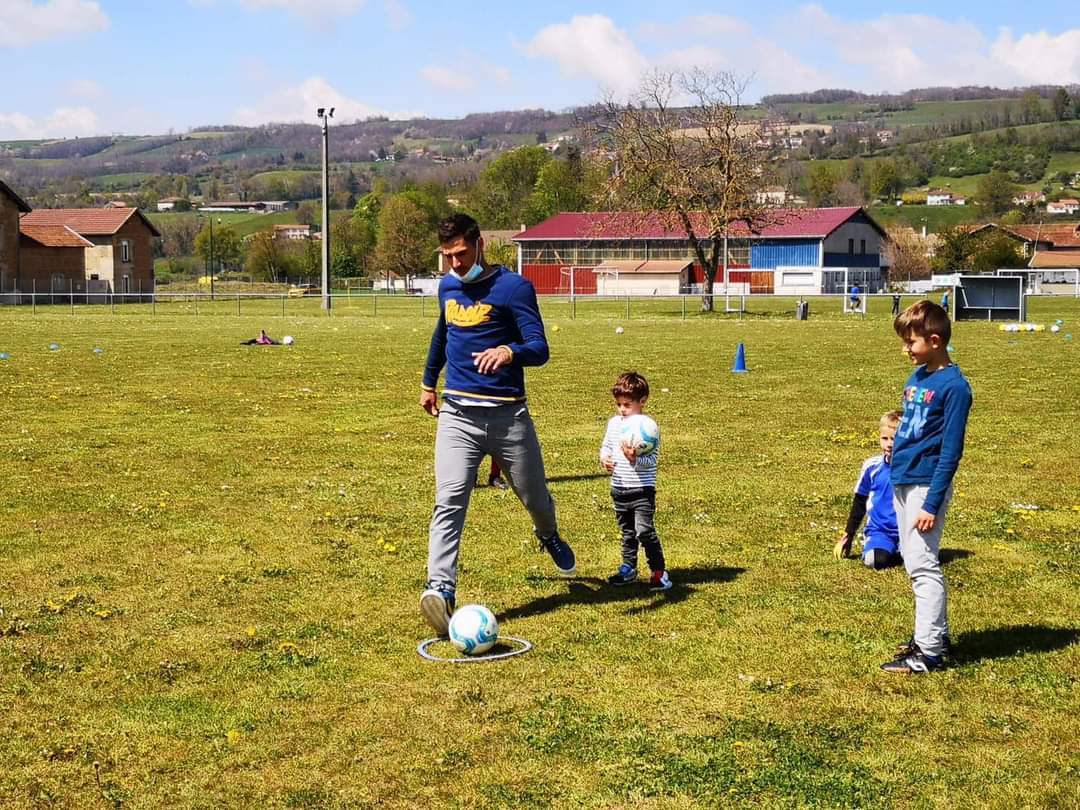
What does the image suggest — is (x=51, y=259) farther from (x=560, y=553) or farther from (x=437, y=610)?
(x=437, y=610)

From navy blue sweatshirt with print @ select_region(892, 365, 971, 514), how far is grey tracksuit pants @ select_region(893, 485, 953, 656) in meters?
0.11

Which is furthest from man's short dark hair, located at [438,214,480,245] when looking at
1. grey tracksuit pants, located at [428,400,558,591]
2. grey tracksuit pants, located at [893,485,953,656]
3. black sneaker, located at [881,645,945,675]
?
black sneaker, located at [881,645,945,675]

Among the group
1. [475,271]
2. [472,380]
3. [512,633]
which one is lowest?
[512,633]

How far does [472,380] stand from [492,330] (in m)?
0.34

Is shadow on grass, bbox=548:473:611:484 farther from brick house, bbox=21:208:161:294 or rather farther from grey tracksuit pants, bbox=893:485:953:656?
brick house, bbox=21:208:161:294

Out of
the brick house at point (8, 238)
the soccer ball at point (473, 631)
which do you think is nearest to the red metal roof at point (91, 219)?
the brick house at point (8, 238)

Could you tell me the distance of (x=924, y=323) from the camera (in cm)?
695

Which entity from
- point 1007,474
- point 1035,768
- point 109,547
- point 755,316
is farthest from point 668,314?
point 1035,768

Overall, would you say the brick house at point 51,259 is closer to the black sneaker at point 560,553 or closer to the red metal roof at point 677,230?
the red metal roof at point 677,230

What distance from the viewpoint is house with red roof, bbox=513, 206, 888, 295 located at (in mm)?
111688

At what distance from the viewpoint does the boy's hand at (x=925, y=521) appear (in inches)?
272

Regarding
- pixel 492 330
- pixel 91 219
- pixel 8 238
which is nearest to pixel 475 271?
pixel 492 330

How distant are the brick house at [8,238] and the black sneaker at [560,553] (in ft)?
303

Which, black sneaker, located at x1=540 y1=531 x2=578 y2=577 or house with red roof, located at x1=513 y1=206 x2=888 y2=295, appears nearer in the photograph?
black sneaker, located at x1=540 y1=531 x2=578 y2=577
